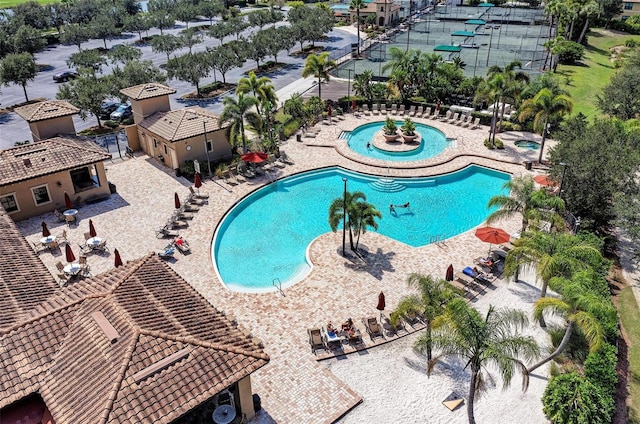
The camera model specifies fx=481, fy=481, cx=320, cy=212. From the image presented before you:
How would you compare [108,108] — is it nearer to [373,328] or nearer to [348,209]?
[348,209]

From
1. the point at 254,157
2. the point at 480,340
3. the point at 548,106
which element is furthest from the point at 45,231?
the point at 548,106

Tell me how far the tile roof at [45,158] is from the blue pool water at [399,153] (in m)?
22.0

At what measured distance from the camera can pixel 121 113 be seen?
51.3 metres

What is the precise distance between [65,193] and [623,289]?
117 feet

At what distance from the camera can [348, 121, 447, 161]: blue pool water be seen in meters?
43.2

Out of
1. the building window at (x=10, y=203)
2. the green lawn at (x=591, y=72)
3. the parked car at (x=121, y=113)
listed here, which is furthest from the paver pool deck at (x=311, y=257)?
the green lawn at (x=591, y=72)

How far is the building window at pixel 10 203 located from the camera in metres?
31.6

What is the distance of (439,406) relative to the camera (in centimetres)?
1925

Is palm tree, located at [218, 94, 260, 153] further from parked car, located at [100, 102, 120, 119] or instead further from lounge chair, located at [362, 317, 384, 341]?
lounge chair, located at [362, 317, 384, 341]

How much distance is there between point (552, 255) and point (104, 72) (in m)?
67.2

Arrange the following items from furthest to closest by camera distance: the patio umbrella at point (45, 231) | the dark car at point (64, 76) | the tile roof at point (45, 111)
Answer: the dark car at point (64, 76) → the tile roof at point (45, 111) → the patio umbrella at point (45, 231)

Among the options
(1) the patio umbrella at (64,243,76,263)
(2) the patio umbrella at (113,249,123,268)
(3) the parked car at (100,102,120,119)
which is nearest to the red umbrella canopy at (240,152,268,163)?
(2) the patio umbrella at (113,249,123,268)

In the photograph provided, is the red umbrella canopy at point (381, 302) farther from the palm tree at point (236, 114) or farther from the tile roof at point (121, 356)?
the palm tree at point (236, 114)

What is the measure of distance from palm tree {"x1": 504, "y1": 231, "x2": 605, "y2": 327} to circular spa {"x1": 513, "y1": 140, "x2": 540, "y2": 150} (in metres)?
23.9
